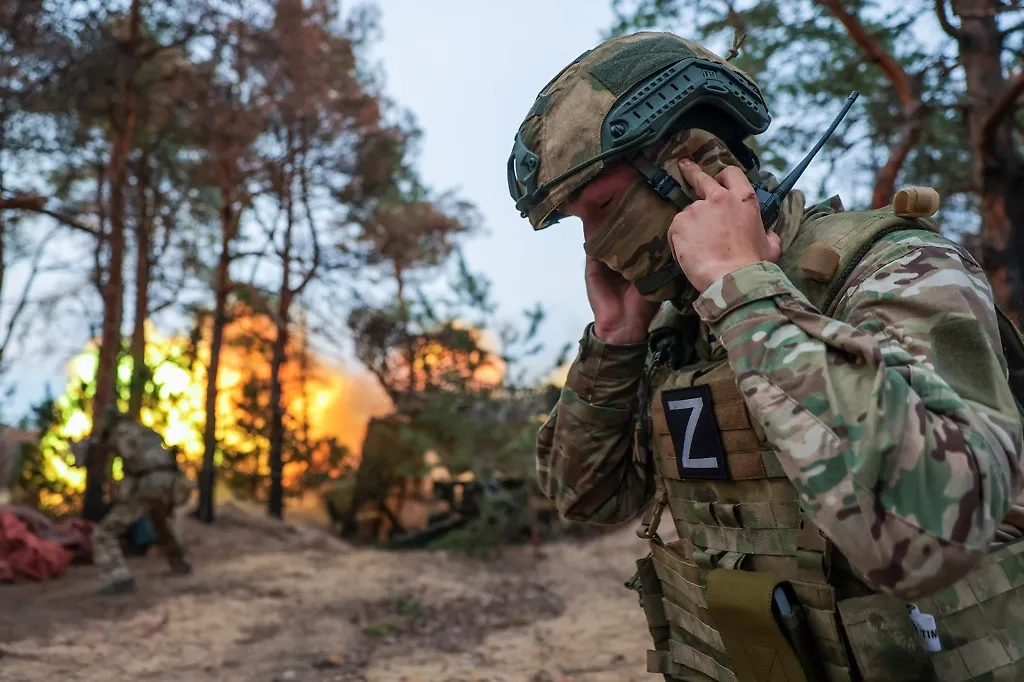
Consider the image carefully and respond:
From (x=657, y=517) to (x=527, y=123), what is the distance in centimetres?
97

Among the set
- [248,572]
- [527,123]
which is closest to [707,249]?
[527,123]

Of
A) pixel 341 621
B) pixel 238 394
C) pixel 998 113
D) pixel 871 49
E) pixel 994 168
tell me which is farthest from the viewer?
pixel 238 394

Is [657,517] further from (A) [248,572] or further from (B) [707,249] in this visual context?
(A) [248,572]

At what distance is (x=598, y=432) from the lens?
6.62ft

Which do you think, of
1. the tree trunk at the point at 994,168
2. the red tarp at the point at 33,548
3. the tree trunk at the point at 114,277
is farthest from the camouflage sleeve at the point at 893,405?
the tree trunk at the point at 114,277

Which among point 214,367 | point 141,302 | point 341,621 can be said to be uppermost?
point 141,302

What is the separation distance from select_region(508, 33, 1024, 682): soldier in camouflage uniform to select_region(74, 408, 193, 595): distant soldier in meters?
6.68

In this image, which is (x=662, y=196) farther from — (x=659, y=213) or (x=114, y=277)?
(x=114, y=277)

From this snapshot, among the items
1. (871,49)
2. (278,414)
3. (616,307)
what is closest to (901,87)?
(871,49)

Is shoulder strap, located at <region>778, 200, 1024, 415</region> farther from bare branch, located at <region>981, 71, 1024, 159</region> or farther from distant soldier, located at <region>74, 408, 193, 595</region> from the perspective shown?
distant soldier, located at <region>74, 408, 193, 595</region>

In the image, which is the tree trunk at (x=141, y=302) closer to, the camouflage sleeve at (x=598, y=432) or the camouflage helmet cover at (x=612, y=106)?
the camouflage sleeve at (x=598, y=432)

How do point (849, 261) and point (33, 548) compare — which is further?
point (33, 548)

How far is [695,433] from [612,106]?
2.32 ft

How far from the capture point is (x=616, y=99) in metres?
1.69
